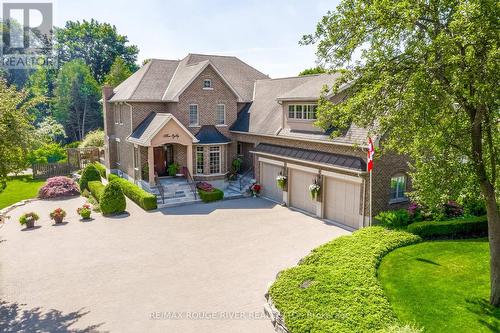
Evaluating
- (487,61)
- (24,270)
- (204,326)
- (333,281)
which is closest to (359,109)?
(487,61)

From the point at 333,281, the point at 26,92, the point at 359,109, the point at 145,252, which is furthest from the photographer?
the point at 145,252

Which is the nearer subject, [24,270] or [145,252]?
[24,270]

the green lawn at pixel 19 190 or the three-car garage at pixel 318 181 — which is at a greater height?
the three-car garage at pixel 318 181

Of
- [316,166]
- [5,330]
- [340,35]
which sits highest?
[340,35]

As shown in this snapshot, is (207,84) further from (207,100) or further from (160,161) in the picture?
(160,161)

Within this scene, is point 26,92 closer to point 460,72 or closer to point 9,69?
point 460,72

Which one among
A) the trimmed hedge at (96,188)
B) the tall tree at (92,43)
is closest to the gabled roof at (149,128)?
the trimmed hedge at (96,188)

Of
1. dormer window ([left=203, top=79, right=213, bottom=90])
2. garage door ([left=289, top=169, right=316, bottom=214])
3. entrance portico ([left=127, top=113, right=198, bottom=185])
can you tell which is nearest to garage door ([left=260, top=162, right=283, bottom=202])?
garage door ([left=289, top=169, right=316, bottom=214])

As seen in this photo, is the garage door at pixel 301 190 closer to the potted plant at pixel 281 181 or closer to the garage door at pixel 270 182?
the potted plant at pixel 281 181
